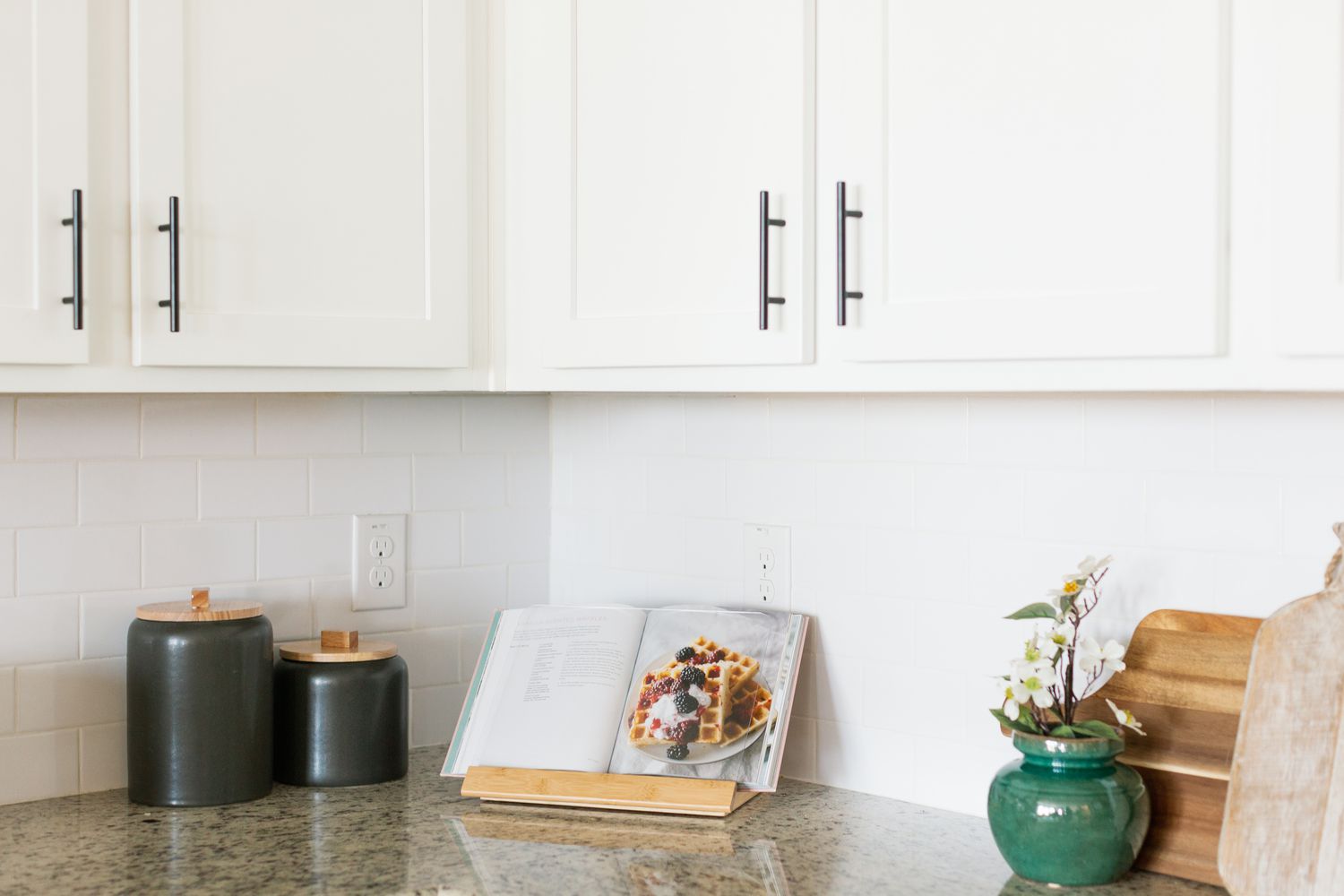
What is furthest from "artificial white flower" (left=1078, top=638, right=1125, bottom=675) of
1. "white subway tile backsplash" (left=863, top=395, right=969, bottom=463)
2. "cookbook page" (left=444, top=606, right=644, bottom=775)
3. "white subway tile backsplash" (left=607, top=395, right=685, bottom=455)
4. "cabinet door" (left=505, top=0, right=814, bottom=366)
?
A: "white subway tile backsplash" (left=607, top=395, right=685, bottom=455)

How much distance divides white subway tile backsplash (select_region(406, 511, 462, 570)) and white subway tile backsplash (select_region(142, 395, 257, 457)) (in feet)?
0.93

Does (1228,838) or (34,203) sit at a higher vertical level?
(34,203)

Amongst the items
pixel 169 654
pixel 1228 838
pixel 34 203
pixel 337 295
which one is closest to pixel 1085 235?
pixel 1228 838

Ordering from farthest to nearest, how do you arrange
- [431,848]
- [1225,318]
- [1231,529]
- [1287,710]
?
[431,848], [1231,529], [1287,710], [1225,318]

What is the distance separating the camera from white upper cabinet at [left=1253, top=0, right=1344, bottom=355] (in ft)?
3.58

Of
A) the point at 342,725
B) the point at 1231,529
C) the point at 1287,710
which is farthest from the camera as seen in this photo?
the point at 342,725

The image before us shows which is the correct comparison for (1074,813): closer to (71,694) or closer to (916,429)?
(916,429)

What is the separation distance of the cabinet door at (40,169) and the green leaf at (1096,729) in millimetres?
1125

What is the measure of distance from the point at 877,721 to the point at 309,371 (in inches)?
33.0

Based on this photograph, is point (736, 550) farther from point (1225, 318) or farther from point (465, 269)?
point (1225, 318)

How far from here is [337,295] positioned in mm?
1683

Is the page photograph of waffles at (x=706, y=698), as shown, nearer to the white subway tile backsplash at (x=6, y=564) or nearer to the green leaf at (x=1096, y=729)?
the green leaf at (x=1096, y=729)

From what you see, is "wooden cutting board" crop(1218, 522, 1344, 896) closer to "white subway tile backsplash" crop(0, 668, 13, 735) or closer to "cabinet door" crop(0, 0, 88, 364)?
"cabinet door" crop(0, 0, 88, 364)

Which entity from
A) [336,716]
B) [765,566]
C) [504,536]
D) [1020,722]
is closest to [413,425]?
[504,536]
